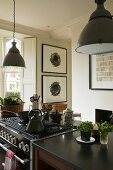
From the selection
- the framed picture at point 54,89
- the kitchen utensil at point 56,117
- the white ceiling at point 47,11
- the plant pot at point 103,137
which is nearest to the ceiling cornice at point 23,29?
the white ceiling at point 47,11

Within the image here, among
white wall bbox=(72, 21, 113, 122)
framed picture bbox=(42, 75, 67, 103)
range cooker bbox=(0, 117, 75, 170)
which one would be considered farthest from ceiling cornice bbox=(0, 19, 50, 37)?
range cooker bbox=(0, 117, 75, 170)

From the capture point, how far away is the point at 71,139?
152 cm

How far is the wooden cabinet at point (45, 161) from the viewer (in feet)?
3.95

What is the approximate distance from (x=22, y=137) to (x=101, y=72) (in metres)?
2.07

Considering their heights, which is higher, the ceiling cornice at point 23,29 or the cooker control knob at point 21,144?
the ceiling cornice at point 23,29

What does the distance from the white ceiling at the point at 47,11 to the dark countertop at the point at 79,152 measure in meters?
2.29

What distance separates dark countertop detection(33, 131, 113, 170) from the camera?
105 centimetres

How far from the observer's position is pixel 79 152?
48.4 inches

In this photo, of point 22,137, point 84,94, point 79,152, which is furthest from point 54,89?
point 79,152

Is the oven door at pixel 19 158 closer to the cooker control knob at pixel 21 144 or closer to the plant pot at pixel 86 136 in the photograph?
the cooker control knob at pixel 21 144

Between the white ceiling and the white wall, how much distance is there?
360 mm

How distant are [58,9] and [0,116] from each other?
209 cm

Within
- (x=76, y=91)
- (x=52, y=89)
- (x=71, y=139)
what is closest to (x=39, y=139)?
(x=71, y=139)

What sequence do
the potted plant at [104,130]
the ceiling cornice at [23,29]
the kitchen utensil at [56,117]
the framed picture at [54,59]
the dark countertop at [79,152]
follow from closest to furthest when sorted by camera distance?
the dark countertop at [79,152], the potted plant at [104,130], the kitchen utensil at [56,117], the ceiling cornice at [23,29], the framed picture at [54,59]
